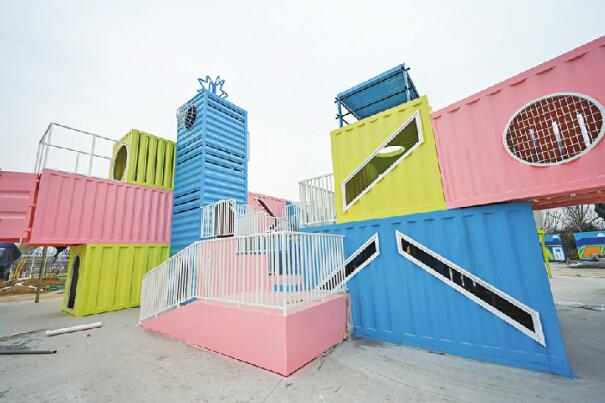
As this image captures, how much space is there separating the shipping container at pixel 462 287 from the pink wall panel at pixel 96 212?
353 inches

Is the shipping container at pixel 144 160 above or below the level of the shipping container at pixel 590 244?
above

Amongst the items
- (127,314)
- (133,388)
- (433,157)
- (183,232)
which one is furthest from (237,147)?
(133,388)

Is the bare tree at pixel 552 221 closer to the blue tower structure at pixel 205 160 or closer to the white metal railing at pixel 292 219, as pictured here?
the white metal railing at pixel 292 219

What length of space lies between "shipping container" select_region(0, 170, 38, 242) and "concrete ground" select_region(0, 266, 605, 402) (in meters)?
3.35

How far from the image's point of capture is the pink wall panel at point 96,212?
7.84 metres

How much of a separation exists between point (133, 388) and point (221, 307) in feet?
5.48

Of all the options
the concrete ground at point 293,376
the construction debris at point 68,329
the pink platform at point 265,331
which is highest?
the pink platform at point 265,331

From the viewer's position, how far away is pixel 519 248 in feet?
13.3

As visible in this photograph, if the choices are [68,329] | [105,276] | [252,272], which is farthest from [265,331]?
[105,276]

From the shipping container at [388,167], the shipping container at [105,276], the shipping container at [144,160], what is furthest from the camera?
the shipping container at [144,160]

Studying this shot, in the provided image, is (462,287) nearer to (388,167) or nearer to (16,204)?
(388,167)

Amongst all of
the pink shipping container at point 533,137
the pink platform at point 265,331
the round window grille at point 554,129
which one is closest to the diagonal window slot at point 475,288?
the pink shipping container at point 533,137

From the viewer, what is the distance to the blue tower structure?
967 centimetres

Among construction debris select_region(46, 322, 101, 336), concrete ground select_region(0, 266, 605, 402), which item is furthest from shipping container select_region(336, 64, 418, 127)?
construction debris select_region(46, 322, 101, 336)
